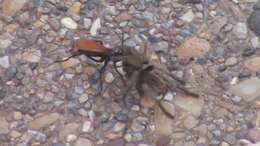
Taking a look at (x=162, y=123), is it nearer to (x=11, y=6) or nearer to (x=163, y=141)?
(x=163, y=141)

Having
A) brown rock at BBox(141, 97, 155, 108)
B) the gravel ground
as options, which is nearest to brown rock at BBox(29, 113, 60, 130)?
the gravel ground

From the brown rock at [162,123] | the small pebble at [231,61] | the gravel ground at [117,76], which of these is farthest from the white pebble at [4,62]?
the small pebble at [231,61]

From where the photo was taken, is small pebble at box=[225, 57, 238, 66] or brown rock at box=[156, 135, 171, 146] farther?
small pebble at box=[225, 57, 238, 66]

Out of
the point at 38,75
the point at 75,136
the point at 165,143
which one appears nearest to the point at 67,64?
the point at 38,75

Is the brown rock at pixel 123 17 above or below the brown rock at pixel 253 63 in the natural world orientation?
above

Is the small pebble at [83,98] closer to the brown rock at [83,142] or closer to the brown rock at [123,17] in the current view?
the brown rock at [83,142]

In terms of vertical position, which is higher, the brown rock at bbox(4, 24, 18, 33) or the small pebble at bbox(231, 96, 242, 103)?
the brown rock at bbox(4, 24, 18, 33)

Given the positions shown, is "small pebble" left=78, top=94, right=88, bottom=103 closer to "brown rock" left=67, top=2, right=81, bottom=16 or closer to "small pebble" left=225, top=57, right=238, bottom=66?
"brown rock" left=67, top=2, right=81, bottom=16
